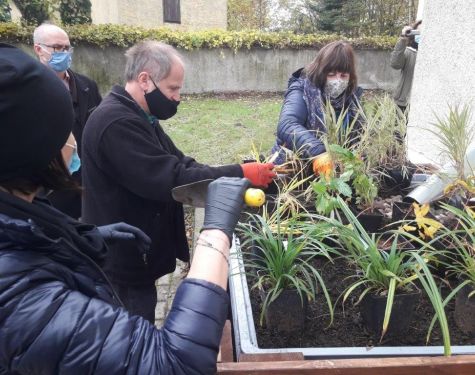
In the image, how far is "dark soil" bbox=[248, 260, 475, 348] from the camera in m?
1.44

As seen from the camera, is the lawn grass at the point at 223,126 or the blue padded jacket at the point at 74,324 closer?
the blue padded jacket at the point at 74,324

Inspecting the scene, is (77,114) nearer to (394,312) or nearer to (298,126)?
(298,126)

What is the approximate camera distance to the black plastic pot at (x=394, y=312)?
141 cm

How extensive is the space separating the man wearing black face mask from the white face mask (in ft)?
3.18

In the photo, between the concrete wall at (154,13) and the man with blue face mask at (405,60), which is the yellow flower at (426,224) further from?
the concrete wall at (154,13)

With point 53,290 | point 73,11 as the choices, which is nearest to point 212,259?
point 53,290

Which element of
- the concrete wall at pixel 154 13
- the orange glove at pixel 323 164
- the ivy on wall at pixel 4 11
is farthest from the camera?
the concrete wall at pixel 154 13

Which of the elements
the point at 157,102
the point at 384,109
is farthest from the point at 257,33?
the point at 157,102

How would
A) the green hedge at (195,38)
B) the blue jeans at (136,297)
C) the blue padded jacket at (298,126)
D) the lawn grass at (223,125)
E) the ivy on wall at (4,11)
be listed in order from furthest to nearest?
the green hedge at (195,38) → the ivy on wall at (4,11) → the lawn grass at (223,125) → the blue padded jacket at (298,126) → the blue jeans at (136,297)

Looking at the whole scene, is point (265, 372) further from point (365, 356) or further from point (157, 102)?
point (157, 102)

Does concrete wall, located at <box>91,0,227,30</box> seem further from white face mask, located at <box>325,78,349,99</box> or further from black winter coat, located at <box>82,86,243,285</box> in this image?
black winter coat, located at <box>82,86,243,285</box>

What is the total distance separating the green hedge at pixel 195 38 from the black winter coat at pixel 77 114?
Result: 8.13 meters

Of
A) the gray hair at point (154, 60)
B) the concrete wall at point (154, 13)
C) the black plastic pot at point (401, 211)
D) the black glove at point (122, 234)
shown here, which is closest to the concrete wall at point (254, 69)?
the concrete wall at point (154, 13)

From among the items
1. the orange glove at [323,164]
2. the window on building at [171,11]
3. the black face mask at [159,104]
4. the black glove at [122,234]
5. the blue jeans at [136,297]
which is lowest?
the blue jeans at [136,297]
